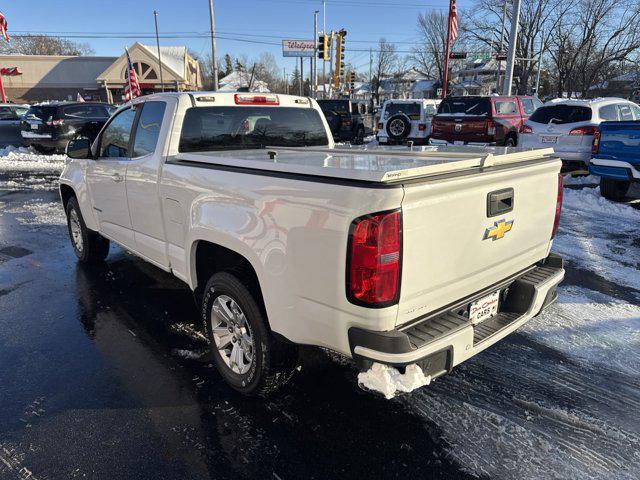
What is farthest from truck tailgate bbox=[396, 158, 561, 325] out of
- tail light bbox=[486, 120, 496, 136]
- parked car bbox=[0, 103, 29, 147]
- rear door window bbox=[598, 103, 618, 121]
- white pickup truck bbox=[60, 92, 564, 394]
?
parked car bbox=[0, 103, 29, 147]

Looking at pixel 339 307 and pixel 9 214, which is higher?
pixel 339 307

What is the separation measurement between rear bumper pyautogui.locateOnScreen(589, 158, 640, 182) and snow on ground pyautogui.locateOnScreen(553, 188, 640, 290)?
0.55 meters

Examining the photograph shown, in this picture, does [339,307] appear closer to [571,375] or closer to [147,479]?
[147,479]

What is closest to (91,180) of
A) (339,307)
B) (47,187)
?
(339,307)

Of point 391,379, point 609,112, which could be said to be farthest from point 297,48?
point 391,379

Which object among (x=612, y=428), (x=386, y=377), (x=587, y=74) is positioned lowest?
(x=612, y=428)

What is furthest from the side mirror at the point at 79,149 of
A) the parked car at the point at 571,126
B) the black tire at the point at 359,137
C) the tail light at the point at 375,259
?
the black tire at the point at 359,137

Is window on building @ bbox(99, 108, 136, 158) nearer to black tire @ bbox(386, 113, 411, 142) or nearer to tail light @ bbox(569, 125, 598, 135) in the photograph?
tail light @ bbox(569, 125, 598, 135)

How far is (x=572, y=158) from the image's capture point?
10352mm

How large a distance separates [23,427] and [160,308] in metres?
1.79

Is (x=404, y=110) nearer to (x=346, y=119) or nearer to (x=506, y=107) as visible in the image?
(x=346, y=119)

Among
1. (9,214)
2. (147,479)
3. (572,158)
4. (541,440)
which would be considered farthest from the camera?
(572,158)

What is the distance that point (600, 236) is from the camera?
22.5 feet

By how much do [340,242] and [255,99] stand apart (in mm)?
2645
